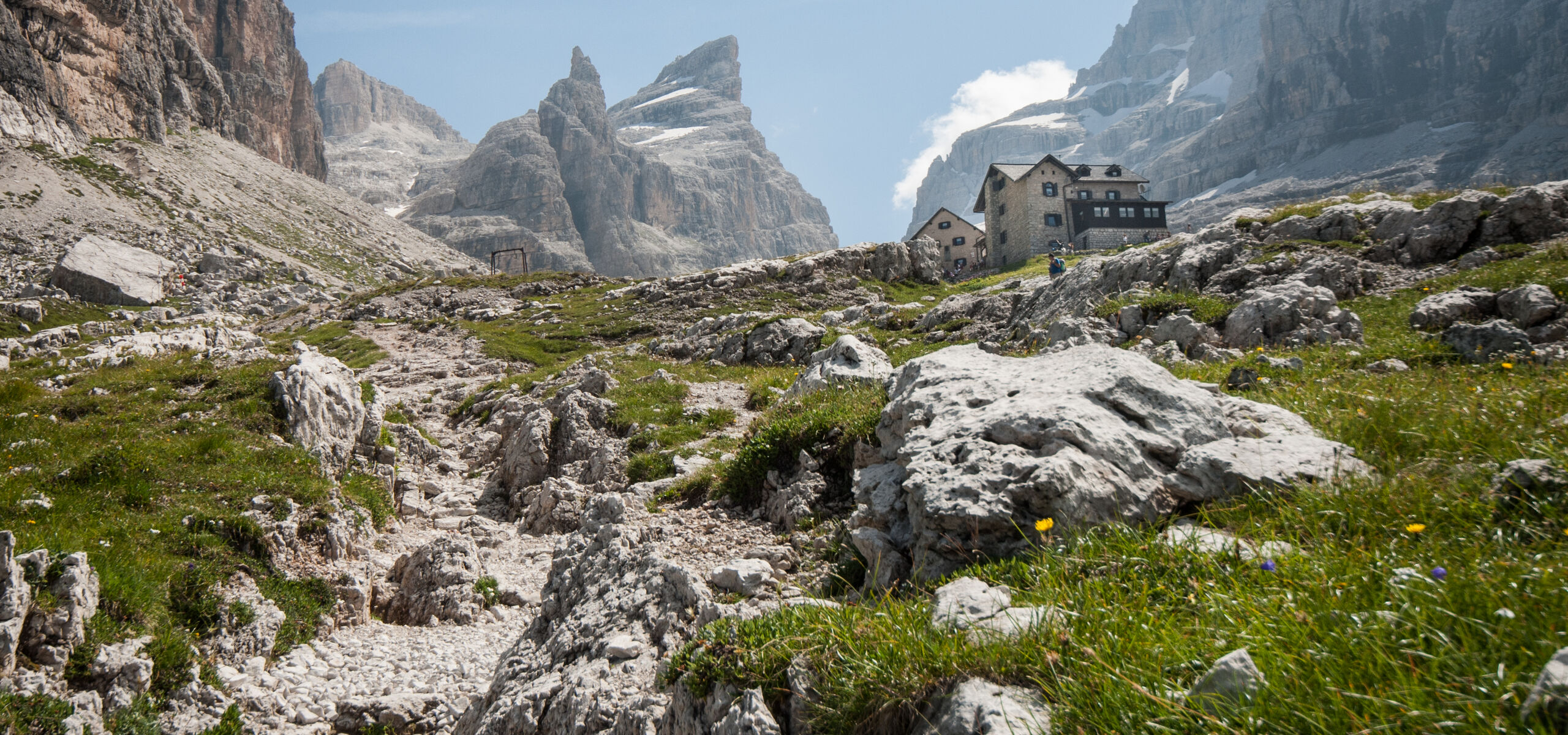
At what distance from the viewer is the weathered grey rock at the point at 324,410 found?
598 inches

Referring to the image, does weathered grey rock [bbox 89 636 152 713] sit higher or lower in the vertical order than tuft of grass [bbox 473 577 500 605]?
higher

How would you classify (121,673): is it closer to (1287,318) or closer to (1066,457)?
(1066,457)

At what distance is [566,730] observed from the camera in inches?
246

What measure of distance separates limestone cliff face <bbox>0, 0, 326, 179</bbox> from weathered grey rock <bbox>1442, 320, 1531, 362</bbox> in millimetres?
114601

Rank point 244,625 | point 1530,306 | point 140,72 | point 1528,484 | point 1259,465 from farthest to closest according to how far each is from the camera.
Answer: point 140,72 → point 1530,306 → point 244,625 → point 1259,465 → point 1528,484

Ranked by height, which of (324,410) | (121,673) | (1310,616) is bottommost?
(121,673)

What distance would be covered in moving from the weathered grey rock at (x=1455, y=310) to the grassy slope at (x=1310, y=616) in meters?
9.10

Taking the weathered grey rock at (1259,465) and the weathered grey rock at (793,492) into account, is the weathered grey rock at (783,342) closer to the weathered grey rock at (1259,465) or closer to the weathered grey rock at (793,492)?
the weathered grey rock at (793,492)

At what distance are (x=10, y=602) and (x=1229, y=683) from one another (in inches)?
469

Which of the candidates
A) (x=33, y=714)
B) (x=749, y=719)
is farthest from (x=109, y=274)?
(x=749, y=719)

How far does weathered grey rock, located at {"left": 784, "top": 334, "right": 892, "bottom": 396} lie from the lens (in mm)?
14877

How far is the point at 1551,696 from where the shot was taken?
2.34 metres

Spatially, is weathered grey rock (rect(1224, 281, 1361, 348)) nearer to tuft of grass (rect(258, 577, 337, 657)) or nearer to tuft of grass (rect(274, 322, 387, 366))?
tuft of grass (rect(258, 577, 337, 657))

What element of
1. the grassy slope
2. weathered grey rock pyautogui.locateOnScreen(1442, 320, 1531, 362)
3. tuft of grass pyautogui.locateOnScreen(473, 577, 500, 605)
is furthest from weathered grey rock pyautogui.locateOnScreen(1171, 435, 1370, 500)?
tuft of grass pyautogui.locateOnScreen(473, 577, 500, 605)
